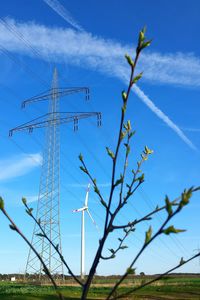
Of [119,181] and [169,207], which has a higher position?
[119,181]

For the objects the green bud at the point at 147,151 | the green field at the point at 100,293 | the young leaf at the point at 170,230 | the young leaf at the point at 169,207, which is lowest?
the young leaf at the point at 170,230

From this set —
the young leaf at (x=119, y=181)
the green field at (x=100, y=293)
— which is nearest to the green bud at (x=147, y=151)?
the young leaf at (x=119, y=181)

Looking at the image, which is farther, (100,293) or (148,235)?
(100,293)

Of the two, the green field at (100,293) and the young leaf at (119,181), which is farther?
the green field at (100,293)

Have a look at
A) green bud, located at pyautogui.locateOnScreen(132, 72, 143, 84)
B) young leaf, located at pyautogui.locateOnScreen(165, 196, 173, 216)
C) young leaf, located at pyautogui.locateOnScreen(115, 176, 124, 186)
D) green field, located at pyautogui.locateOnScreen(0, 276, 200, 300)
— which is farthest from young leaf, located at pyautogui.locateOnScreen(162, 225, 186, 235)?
green field, located at pyautogui.locateOnScreen(0, 276, 200, 300)

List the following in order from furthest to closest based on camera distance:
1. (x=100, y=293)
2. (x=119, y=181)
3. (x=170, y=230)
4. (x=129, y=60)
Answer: (x=100, y=293), (x=119, y=181), (x=129, y=60), (x=170, y=230)

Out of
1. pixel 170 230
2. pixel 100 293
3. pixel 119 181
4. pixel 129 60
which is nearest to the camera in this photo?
pixel 170 230

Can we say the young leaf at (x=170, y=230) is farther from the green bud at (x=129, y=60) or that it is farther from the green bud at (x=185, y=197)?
the green bud at (x=129, y=60)

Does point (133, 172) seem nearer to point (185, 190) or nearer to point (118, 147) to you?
point (118, 147)

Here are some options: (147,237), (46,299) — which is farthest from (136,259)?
(46,299)

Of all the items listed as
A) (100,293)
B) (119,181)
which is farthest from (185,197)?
(100,293)

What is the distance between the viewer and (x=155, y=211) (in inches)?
75.5

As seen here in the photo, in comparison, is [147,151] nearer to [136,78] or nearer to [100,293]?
[136,78]

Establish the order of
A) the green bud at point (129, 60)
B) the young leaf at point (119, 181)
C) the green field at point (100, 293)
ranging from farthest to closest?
1. the green field at point (100, 293)
2. the young leaf at point (119, 181)
3. the green bud at point (129, 60)
